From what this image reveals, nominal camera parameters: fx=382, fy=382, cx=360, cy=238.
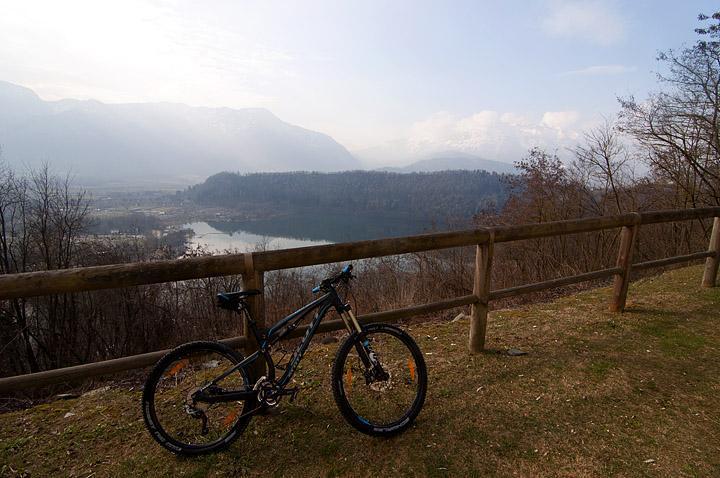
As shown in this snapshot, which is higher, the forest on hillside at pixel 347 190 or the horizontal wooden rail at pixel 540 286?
the forest on hillside at pixel 347 190

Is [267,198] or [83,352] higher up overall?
[267,198]

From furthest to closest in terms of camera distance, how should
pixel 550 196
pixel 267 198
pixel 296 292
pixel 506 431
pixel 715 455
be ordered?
pixel 267 198, pixel 296 292, pixel 550 196, pixel 506 431, pixel 715 455

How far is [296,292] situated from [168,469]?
20344mm

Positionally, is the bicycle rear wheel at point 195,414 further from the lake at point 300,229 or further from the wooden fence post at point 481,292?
the lake at point 300,229

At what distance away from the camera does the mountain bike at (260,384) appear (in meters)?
2.47

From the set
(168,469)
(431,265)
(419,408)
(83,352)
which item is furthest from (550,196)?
(83,352)

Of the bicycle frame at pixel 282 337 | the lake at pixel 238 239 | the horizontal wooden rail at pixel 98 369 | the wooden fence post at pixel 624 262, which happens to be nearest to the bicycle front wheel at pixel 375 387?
the bicycle frame at pixel 282 337

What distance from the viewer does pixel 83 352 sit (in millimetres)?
18422

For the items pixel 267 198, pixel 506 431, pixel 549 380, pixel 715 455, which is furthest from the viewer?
pixel 267 198

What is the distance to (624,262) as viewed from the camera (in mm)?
4758

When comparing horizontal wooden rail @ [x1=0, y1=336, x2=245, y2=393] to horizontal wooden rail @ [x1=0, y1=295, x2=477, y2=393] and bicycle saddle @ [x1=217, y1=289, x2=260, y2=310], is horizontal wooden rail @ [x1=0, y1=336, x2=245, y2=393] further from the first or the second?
bicycle saddle @ [x1=217, y1=289, x2=260, y2=310]

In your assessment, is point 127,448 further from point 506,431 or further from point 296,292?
point 296,292

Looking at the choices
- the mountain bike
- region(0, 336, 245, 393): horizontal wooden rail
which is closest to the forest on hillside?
the mountain bike

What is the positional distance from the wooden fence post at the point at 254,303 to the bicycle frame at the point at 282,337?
0.08 meters
